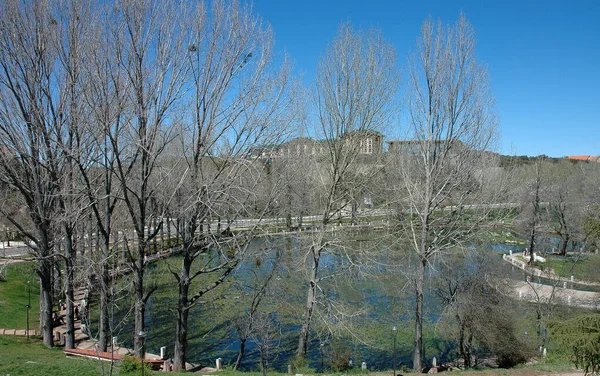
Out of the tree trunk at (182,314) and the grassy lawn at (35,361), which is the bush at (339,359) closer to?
the tree trunk at (182,314)

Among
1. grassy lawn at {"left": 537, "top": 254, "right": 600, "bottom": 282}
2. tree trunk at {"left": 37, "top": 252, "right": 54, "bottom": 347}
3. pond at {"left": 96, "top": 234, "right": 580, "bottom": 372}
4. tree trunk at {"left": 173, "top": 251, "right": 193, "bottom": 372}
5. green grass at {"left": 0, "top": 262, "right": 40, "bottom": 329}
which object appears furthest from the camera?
grassy lawn at {"left": 537, "top": 254, "right": 600, "bottom": 282}

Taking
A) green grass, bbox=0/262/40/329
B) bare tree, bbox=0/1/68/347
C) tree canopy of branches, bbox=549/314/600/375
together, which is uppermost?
bare tree, bbox=0/1/68/347

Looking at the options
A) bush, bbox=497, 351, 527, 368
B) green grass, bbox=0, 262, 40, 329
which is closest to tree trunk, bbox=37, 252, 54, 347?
green grass, bbox=0, 262, 40, 329

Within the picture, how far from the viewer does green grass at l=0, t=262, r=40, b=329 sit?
55.1ft

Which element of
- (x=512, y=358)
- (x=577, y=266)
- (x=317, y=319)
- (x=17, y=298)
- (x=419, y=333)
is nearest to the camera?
(x=419, y=333)

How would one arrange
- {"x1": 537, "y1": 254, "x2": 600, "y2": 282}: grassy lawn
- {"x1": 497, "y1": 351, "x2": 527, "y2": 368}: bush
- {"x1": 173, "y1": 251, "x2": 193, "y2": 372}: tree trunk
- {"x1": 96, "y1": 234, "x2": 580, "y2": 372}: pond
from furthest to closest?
{"x1": 537, "y1": 254, "x2": 600, "y2": 282}: grassy lawn → {"x1": 497, "y1": 351, "x2": 527, "y2": 368}: bush → {"x1": 96, "y1": 234, "x2": 580, "y2": 372}: pond → {"x1": 173, "y1": 251, "x2": 193, "y2": 372}: tree trunk

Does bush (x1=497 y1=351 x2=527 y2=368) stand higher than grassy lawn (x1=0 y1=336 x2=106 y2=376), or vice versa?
grassy lawn (x1=0 y1=336 x2=106 y2=376)

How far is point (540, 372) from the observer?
1037 cm

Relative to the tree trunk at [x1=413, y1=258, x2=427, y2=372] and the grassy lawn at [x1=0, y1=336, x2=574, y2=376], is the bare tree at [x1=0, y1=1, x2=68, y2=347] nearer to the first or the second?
the grassy lawn at [x1=0, y1=336, x2=574, y2=376]

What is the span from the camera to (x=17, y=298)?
19.6m

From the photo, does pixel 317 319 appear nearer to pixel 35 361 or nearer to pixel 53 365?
pixel 53 365

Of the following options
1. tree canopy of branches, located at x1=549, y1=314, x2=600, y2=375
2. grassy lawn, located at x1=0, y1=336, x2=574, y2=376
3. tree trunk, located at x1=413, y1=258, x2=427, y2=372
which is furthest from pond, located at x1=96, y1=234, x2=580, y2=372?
tree canopy of branches, located at x1=549, y1=314, x2=600, y2=375

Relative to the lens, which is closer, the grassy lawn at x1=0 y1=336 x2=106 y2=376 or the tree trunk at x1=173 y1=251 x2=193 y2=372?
the grassy lawn at x1=0 y1=336 x2=106 y2=376

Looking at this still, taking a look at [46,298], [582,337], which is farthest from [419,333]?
[46,298]
